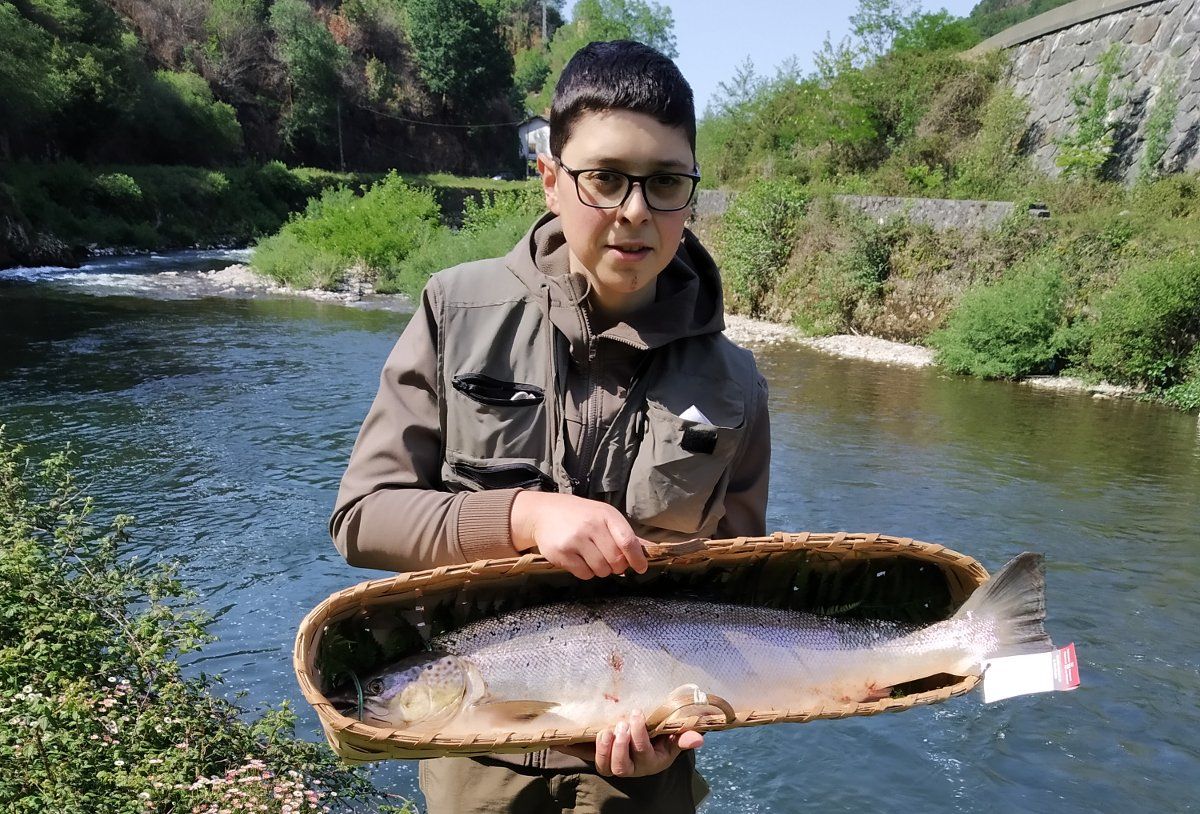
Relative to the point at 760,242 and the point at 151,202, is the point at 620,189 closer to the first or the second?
the point at 760,242

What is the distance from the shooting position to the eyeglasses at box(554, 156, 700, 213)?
75.0 inches

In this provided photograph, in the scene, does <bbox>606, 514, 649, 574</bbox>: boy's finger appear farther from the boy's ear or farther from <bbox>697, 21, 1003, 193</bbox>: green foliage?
<bbox>697, 21, 1003, 193</bbox>: green foliage

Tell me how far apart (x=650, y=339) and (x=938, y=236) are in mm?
19615

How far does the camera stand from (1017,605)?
6.97 feet

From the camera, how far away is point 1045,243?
18.3 metres

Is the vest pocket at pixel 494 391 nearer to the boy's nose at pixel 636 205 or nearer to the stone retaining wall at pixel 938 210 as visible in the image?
the boy's nose at pixel 636 205

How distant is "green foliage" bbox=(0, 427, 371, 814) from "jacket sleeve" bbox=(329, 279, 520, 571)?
1745 mm

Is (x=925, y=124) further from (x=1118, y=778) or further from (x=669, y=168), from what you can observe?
(x=669, y=168)

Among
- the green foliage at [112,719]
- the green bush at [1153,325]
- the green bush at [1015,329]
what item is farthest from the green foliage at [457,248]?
the green foliage at [112,719]

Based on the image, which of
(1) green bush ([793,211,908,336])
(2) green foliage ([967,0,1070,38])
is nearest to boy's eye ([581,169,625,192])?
(1) green bush ([793,211,908,336])

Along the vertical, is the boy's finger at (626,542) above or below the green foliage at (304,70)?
below

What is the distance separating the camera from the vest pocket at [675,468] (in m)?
1.98

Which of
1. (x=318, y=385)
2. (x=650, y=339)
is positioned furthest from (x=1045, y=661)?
(x=318, y=385)

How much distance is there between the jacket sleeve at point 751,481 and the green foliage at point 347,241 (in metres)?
25.3
